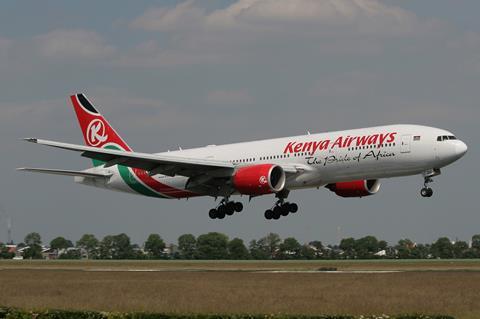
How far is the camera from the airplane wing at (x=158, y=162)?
57.3 meters

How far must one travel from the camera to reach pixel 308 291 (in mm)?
43750

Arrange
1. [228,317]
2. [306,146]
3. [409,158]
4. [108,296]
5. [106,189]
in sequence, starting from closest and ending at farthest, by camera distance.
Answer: [228,317]
[108,296]
[409,158]
[306,146]
[106,189]

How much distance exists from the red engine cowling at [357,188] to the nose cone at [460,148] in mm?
10997

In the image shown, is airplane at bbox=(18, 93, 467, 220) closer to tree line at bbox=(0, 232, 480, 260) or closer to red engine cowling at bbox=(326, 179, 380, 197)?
red engine cowling at bbox=(326, 179, 380, 197)

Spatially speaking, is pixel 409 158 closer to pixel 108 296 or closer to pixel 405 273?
pixel 405 273

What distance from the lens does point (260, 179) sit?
5675 centimetres

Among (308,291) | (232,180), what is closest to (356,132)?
(232,180)

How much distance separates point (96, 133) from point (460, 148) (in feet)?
100

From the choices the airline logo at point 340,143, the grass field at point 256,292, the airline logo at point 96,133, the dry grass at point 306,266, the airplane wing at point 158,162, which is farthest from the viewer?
the airline logo at point 96,133

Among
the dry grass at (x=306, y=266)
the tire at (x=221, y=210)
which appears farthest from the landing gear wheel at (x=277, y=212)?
the dry grass at (x=306, y=266)

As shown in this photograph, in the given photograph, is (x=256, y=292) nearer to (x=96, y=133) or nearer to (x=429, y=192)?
(x=429, y=192)

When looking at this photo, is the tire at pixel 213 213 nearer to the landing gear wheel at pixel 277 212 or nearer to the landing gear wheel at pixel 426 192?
the landing gear wheel at pixel 277 212

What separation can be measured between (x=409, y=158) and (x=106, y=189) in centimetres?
2588

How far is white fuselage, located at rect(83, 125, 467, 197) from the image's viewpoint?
53500 millimetres
